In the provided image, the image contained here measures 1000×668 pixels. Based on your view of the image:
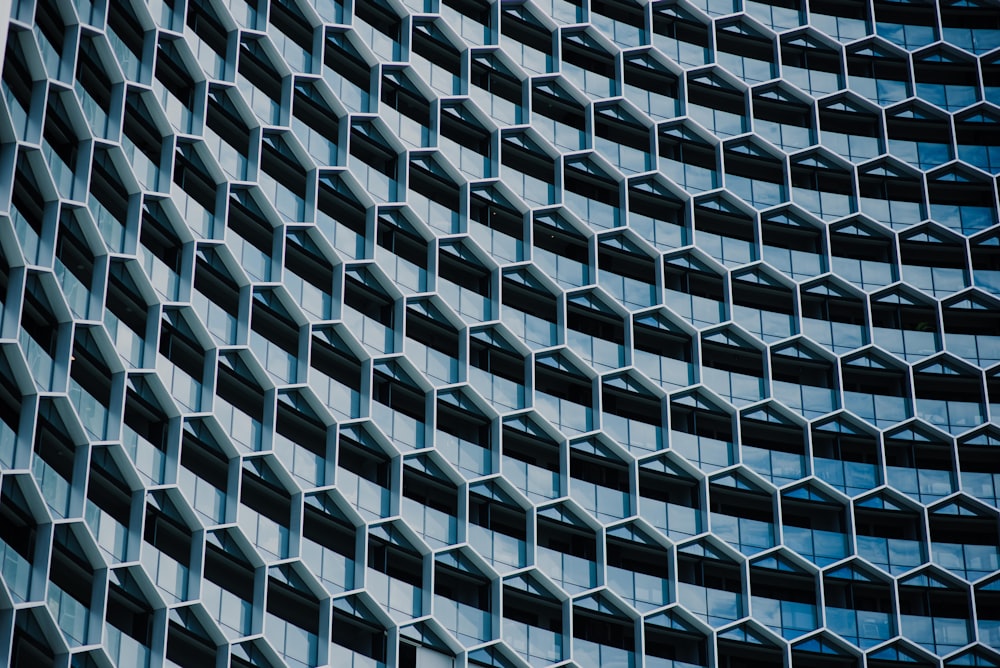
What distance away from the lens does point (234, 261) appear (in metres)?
38.5

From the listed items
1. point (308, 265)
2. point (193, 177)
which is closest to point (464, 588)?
point (308, 265)

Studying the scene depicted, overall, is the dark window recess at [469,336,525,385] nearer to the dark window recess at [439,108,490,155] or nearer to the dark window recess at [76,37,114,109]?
the dark window recess at [439,108,490,155]

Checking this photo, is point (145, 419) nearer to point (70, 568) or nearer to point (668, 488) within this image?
point (70, 568)

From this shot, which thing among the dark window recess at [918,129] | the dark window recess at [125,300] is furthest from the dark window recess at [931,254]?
the dark window recess at [125,300]

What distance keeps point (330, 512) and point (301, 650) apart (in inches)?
151

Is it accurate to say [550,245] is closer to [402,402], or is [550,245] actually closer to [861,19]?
[402,402]

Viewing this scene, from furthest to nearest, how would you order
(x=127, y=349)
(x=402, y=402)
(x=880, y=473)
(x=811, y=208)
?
(x=811, y=208) < (x=880, y=473) < (x=402, y=402) < (x=127, y=349)

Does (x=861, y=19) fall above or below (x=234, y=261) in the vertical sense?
above

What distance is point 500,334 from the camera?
44656mm

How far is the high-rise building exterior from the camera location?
33594 millimetres

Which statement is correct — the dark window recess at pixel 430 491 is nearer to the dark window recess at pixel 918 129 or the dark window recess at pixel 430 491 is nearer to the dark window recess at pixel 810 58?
the dark window recess at pixel 810 58

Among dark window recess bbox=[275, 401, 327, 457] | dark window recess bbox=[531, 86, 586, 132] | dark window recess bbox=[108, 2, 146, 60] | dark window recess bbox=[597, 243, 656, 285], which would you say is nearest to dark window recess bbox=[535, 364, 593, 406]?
dark window recess bbox=[597, 243, 656, 285]

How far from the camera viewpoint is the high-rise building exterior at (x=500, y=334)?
33594 millimetres

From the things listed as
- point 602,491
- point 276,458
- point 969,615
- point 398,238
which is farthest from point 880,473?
point 276,458
